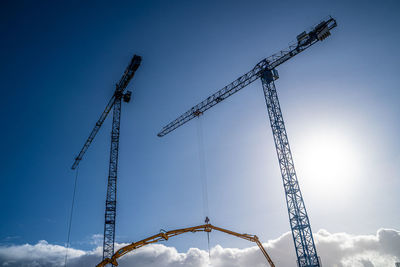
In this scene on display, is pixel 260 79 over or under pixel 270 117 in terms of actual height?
over

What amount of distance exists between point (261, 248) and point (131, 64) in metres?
40.0

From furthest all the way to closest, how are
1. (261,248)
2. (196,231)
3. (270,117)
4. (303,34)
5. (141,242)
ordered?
(270,117)
(303,34)
(261,248)
(196,231)
(141,242)

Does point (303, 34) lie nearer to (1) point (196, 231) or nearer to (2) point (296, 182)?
(2) point (296, 182)

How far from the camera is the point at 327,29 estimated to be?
37781 millimetres

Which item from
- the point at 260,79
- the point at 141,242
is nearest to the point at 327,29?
the point at 260,79

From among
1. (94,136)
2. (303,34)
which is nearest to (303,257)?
(303,34)

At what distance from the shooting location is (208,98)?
181 ft

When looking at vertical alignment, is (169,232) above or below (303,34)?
below

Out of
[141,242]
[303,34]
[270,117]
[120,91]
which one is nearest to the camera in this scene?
[141,242]

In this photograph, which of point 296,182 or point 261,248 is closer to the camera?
point 261,248

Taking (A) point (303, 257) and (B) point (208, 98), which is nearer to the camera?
(A) point (303, 257)

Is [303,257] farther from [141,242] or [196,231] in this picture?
[141,242]

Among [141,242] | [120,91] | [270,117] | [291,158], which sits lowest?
[141,242]

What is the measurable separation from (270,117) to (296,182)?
41.2 ft
